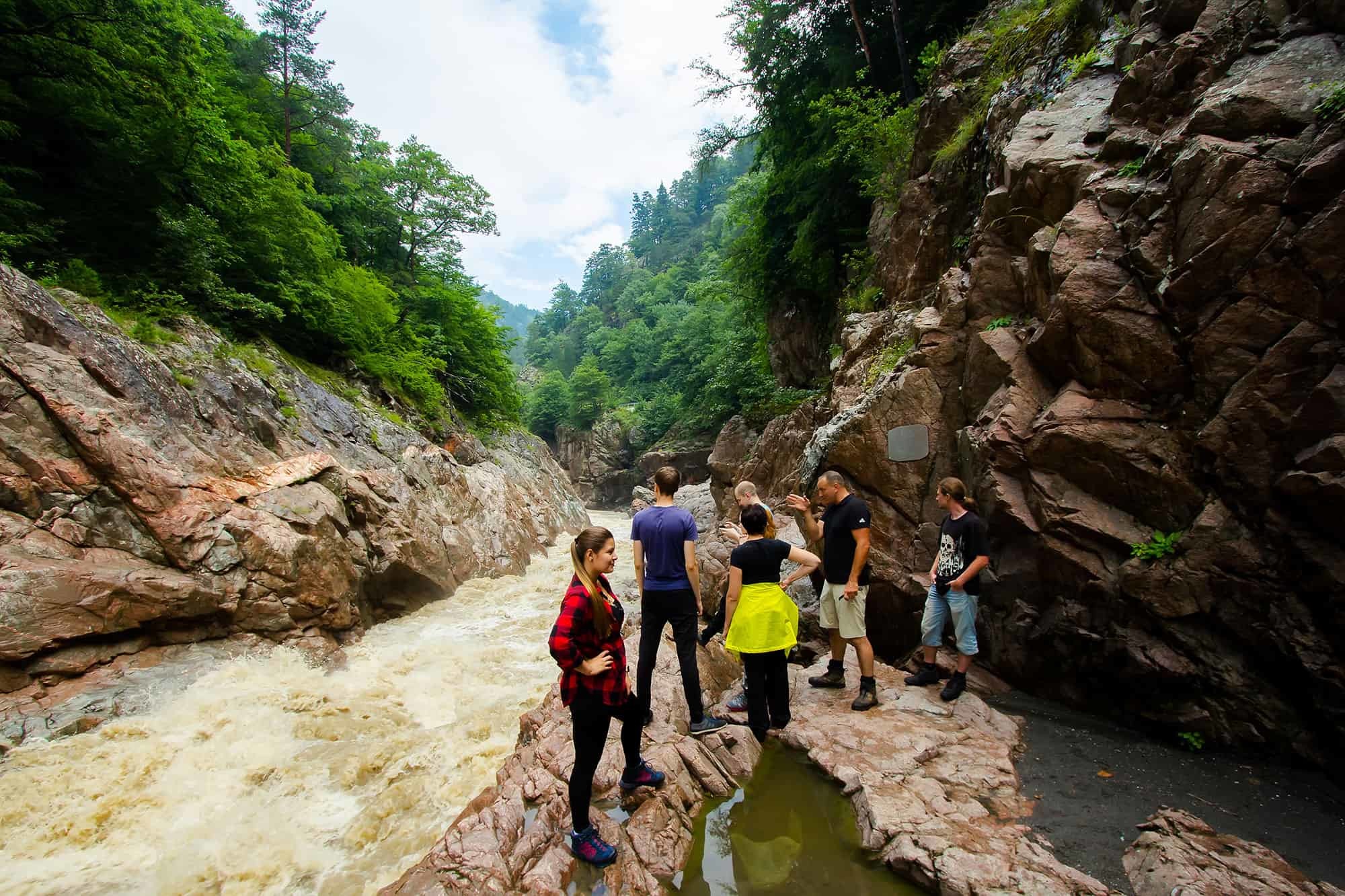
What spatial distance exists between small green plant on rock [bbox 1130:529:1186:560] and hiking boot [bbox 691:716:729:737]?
12.6 feet

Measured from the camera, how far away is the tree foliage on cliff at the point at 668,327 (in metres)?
22.6

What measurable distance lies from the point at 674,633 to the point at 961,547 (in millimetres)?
→ 2744

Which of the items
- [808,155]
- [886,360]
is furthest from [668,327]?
[886,360]

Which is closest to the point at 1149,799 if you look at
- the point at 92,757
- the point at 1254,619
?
the point at 1254,619

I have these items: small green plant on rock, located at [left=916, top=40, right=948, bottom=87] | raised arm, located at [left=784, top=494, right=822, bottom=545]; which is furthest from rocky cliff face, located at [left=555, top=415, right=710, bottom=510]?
raised arm, located at [left=784, top=494, right=822, bottom=545]

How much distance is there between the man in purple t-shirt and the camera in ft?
13.2

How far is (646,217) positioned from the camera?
255ft

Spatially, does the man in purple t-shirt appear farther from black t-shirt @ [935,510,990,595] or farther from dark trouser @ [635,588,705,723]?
black t-shirt @ [935,510,990,595]

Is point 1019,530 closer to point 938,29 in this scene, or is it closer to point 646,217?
point 938,29

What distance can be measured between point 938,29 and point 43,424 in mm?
17892

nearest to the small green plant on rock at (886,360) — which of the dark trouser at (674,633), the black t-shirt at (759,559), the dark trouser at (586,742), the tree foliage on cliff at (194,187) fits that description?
the black t-shirt at (759,559)

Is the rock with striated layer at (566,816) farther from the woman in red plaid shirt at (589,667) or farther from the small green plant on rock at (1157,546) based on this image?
the small green plant on rock at (1157,546)

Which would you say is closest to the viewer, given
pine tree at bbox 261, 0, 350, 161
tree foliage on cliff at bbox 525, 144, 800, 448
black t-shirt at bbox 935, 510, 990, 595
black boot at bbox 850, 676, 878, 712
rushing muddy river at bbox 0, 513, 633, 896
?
rushing muddy river at bbox 0, 513, 633, 896

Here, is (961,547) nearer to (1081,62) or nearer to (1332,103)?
(1332,103)
